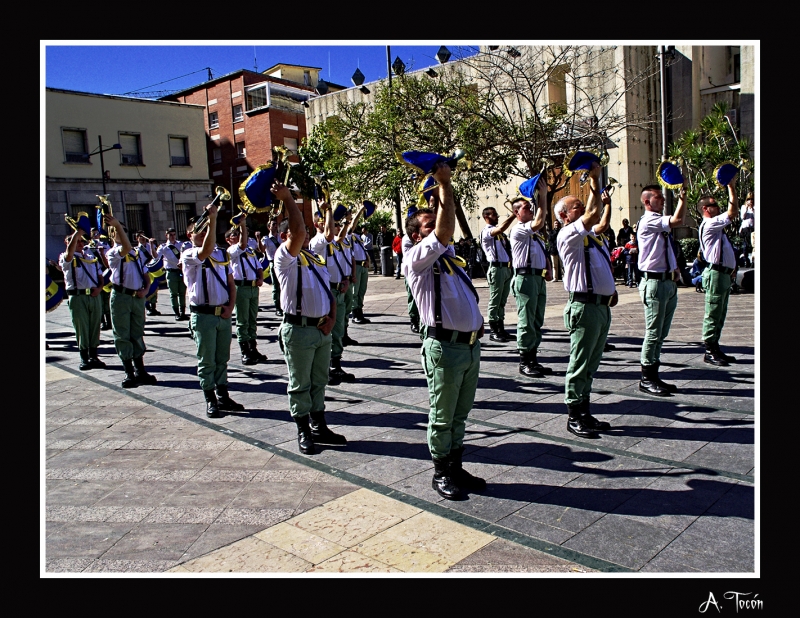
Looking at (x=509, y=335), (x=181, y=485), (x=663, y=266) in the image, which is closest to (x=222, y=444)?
(x=181, y=485)

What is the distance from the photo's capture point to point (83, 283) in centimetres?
998

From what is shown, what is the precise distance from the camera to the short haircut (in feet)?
16.4

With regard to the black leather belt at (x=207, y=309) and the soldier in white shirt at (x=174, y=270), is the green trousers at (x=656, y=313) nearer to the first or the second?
the black leather belt at (x=207, y=309)

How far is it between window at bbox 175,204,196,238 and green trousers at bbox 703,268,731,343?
3147 centimetres

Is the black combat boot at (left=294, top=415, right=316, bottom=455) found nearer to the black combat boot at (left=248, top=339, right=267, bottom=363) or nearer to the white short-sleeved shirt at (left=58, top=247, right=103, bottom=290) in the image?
the black combat boot at (left=248, top=339, right=267, bottom=363)

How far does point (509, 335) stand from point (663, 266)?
3.91 meters

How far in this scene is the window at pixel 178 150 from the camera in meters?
35.2

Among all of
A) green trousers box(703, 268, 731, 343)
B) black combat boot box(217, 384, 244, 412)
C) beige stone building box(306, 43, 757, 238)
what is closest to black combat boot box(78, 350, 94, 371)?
black combat boot box(217, 384, 244, 412)

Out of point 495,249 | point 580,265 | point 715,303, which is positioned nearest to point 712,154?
point 495,249

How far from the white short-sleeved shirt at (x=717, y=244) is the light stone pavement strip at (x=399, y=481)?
4.44 ft

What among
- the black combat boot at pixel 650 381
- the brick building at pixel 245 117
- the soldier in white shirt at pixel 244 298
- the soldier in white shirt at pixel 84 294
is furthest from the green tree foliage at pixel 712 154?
the brick building at pixel 245 117

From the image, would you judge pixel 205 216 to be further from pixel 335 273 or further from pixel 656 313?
pixel 656 313

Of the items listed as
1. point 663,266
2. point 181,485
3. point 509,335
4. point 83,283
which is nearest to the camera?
point 181,485

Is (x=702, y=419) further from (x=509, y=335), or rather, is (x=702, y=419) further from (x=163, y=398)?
(x=163, y=398)
